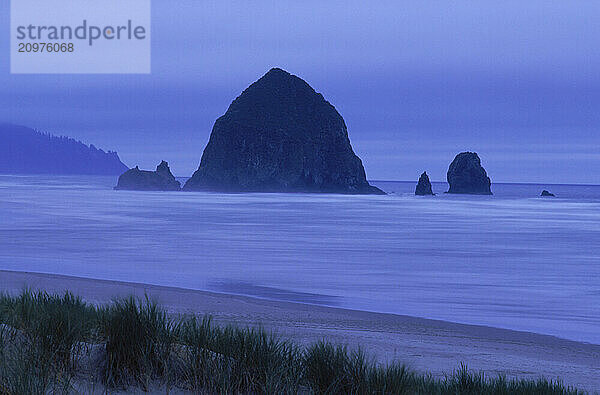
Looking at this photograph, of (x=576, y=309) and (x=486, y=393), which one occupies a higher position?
(x=486, y=393)

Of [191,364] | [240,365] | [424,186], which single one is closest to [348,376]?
[240,365]

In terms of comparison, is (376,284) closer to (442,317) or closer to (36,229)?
(442,317)

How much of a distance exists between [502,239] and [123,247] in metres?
19.2

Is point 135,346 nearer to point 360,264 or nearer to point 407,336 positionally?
point 407,336

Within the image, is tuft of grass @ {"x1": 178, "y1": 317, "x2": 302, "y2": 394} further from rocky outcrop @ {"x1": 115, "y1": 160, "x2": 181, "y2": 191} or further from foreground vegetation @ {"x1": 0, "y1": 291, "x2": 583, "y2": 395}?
rocky outcrop @ {"x1": 115, "y1": 160, "x2": 181, "y2": 191}

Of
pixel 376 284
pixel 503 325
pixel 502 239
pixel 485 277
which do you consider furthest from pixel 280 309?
pixel 502 239

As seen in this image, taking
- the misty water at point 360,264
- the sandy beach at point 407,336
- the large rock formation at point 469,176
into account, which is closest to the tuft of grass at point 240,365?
the sandy beach at point 407,336

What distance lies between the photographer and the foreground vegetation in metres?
5.38

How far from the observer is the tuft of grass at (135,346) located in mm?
5625

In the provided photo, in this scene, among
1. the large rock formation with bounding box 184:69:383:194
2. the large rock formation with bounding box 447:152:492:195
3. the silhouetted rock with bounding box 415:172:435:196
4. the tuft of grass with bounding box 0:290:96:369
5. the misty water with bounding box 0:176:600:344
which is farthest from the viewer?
the large rock formation with bounding box 184:69:383:194

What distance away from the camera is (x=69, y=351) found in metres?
5.79

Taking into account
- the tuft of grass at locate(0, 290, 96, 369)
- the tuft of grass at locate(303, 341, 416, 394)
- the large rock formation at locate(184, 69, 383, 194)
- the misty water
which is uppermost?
the large rock formation at locate(184, 69, 383, 194)

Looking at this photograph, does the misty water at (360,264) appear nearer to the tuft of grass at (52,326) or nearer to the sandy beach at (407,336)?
the sandy beach at (407,336)

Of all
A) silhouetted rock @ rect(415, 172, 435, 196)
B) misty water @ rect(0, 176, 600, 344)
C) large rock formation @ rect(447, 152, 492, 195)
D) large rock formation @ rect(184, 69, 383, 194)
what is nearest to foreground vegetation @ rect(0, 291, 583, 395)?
misty water @ rect(0, 176, 600, 344)
